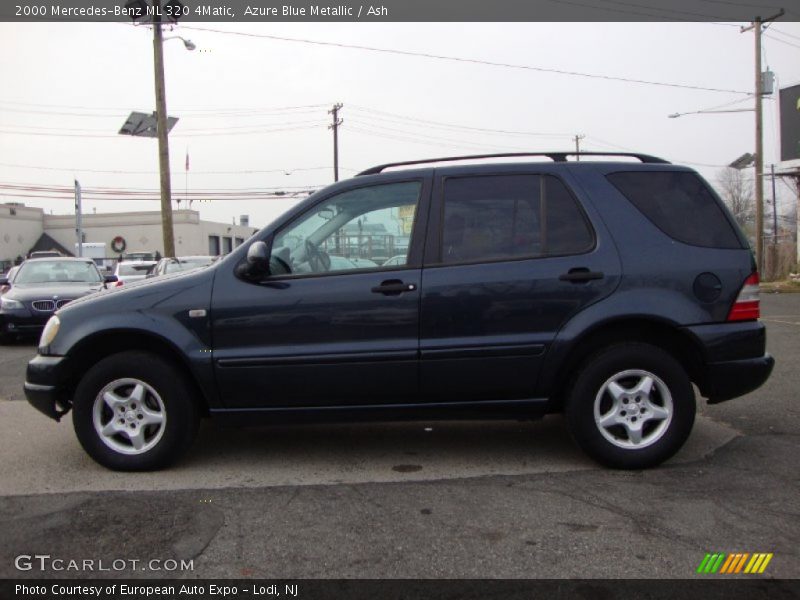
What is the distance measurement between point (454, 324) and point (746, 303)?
1.81 metres

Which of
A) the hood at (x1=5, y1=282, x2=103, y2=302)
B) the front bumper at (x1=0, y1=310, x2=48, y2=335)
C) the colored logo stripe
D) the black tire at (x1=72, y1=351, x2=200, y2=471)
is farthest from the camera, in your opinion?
the hood at (x1=5, y1=282, x2=103, y2=302)

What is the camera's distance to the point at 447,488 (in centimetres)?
383

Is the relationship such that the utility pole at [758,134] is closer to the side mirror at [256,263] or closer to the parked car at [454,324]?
the parked car at [454,324]

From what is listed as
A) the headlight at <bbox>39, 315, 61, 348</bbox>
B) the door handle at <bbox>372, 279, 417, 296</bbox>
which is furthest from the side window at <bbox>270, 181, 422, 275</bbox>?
the headlight at <bbox>39, 315, 61, 348</bbox>

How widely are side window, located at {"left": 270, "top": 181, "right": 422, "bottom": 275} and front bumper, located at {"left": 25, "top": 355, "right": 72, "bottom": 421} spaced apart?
1510 millimetres

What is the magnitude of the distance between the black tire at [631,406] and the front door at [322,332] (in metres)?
1.06

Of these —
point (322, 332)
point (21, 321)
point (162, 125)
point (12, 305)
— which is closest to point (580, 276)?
point (322, 332)

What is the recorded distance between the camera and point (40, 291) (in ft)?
34.9

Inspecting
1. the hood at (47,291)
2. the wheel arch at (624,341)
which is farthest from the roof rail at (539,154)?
the hood at (47,291)

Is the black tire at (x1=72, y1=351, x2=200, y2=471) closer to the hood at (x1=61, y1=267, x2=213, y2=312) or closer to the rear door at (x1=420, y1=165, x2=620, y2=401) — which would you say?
the hood at (x1=61, y1=267, x2=213, y2=312)

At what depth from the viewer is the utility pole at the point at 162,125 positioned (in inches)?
703

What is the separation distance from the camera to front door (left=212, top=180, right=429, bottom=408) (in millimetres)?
3988

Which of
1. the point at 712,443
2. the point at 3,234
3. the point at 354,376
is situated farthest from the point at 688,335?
the point at 3,234

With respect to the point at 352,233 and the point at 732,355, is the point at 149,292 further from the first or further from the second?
the point at 732,355
